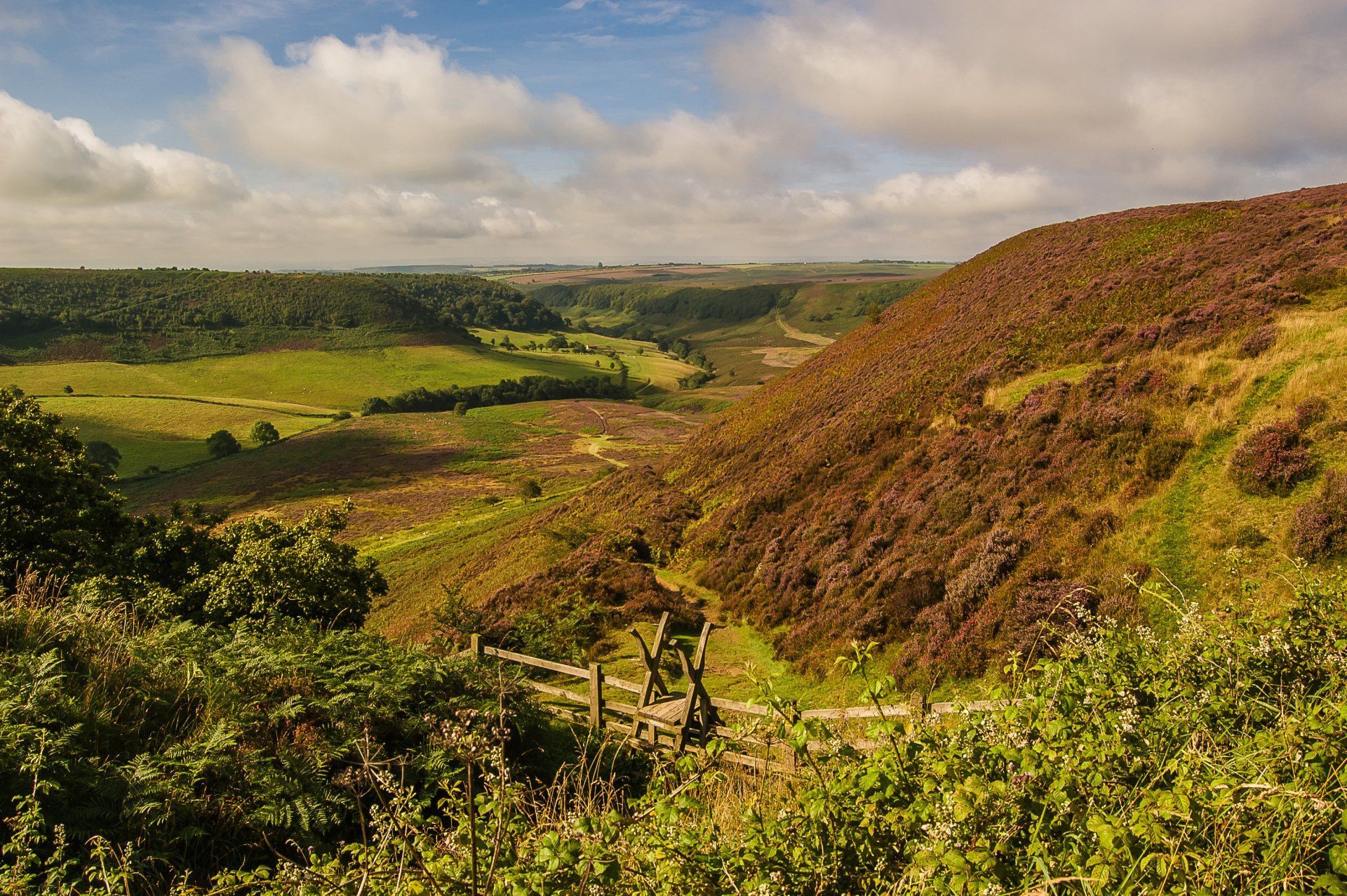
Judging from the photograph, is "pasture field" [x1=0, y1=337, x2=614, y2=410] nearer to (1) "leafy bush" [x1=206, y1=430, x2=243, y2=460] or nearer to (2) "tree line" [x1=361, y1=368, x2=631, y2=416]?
(2) "tree line" [x1=361, y1=368, x2=631, y2=416]

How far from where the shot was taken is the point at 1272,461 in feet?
40.3

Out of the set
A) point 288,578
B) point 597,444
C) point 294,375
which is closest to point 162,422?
point 294,375

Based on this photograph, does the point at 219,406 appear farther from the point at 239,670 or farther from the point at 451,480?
the point at 239,670

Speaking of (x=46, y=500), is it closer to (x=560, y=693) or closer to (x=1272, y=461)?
(x=560, y=693)

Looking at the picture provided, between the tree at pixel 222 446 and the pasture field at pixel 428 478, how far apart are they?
538 cm

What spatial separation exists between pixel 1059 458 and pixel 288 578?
66.8 ft

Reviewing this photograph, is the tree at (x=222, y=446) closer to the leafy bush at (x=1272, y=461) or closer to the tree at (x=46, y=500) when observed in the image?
the tree at (x=46, y=500)

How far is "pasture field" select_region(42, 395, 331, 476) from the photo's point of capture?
108 metres

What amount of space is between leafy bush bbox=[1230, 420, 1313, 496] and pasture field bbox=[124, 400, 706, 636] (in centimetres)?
2373

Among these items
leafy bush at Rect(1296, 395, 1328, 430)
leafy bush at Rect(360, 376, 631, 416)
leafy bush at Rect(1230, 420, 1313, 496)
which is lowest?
leafy bush at Rect(360, 376, 631, 416)

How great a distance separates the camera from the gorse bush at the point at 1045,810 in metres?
2.95

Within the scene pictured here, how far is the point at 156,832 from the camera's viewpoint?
594cm

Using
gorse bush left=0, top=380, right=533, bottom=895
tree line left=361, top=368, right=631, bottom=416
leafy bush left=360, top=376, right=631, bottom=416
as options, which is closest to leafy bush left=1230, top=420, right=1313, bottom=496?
gorse bush left=0, top=380, right=533, bottom=895

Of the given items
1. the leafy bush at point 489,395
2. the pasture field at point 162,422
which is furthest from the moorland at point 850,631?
the leafy bush at point 489,395
